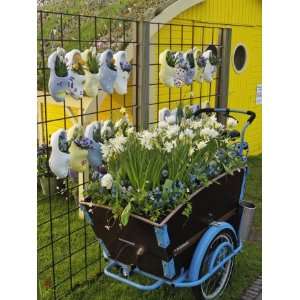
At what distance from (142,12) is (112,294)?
1709 millimetres

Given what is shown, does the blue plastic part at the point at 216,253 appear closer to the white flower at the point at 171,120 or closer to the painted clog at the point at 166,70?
the white flower at the point at 171,120

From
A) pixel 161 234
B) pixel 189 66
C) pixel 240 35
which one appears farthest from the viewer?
pixel 240 35

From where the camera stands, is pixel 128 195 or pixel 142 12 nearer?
pixel 128 195

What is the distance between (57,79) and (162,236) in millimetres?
736

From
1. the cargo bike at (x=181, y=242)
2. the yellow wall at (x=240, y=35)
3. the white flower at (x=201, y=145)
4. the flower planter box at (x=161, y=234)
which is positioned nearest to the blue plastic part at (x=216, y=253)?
the cargo bike at (x=181, y=242)

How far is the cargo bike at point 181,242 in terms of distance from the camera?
5.58ft

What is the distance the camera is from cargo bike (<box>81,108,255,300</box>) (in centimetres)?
170

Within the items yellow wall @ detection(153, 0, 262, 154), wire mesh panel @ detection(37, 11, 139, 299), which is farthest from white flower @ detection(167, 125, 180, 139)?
yellow wall @ detection(153, 0, 262, 154)

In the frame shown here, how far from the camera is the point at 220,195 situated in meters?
2.02

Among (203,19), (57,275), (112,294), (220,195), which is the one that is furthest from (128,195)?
(203,19)

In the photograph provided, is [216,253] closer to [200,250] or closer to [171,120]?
[200,250]

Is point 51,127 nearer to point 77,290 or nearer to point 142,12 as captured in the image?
point 142,12

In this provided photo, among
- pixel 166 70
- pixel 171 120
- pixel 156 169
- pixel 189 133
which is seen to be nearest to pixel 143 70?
pixel 166 70

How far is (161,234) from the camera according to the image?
5.36 ft
